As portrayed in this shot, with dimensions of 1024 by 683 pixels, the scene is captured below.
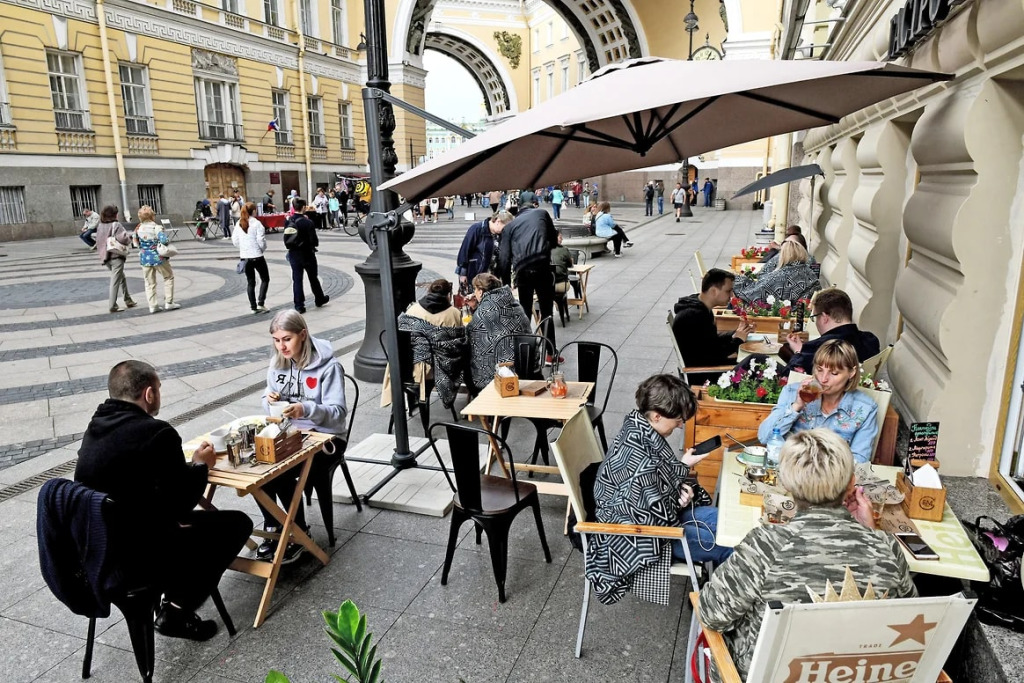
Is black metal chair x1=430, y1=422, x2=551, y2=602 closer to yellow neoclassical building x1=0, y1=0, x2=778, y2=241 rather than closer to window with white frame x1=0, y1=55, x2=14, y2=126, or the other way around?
yellow neoclassical building x1=0, y1=0, x2=778, y2=241

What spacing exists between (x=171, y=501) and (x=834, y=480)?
103 inches

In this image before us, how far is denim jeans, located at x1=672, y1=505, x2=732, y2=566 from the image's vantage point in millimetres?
2979

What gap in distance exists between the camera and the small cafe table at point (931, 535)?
2.39 meters

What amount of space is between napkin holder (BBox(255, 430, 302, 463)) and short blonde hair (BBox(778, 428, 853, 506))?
2.38 metres

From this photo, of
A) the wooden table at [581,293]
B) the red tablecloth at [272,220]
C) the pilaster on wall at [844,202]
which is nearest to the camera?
the pilaster on wall at [844,202]

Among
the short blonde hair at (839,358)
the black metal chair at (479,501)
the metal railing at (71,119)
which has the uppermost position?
the metal railing at (71,119)

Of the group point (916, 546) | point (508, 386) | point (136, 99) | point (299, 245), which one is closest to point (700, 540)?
point (916, 546)

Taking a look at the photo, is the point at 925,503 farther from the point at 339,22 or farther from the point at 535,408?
the point at 339,22

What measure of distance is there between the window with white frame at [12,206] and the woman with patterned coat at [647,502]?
76.2 feet

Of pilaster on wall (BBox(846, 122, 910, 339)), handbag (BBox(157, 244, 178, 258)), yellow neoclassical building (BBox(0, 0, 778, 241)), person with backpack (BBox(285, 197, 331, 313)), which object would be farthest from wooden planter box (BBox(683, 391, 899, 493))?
yellow neoclassical building (BBox(0, 0, 778, 241))

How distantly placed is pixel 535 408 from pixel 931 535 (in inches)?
87.3

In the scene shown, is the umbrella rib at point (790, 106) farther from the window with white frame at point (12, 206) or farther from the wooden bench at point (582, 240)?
the window with white frame at point (12, 206)

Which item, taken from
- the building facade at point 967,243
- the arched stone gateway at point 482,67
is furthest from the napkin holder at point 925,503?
the arched stone gateway at point 482,67

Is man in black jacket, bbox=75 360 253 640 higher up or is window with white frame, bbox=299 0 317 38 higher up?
window with white frame, bbox=299 0 317 38
